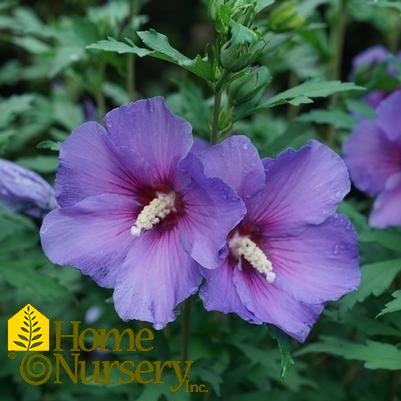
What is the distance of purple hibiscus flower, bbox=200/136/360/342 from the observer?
1.30m

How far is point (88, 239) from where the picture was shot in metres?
1.33

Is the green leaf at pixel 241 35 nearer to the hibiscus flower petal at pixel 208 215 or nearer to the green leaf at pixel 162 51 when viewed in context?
the green leaf at pixel 162 51

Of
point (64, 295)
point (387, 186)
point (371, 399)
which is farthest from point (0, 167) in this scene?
point (371, 399)

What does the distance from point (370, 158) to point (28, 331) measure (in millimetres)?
818

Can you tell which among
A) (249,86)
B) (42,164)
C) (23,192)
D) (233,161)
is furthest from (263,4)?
(42,164)

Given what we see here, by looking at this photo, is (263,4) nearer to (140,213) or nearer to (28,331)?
(140,213)

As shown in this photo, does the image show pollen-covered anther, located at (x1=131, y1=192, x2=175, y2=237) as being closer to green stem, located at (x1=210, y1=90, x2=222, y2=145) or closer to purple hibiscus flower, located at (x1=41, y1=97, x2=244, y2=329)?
purple hibiscus flower, located at (x1=41, y1=97, x2=244, y2=329)

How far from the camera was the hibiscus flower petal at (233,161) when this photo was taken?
4.24ft

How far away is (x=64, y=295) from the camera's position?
166cm

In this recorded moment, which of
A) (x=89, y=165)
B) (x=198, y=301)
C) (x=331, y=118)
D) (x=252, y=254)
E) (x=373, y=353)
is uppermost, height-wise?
(x=89, y=165)

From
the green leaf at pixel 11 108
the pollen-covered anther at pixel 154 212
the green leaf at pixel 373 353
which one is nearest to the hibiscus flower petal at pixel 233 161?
the pollen-covered anther at pixel 154 212

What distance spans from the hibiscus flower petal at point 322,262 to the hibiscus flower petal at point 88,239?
269 mm

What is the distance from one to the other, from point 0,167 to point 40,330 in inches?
13.4

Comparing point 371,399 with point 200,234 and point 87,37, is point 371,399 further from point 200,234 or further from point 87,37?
point 87,37
